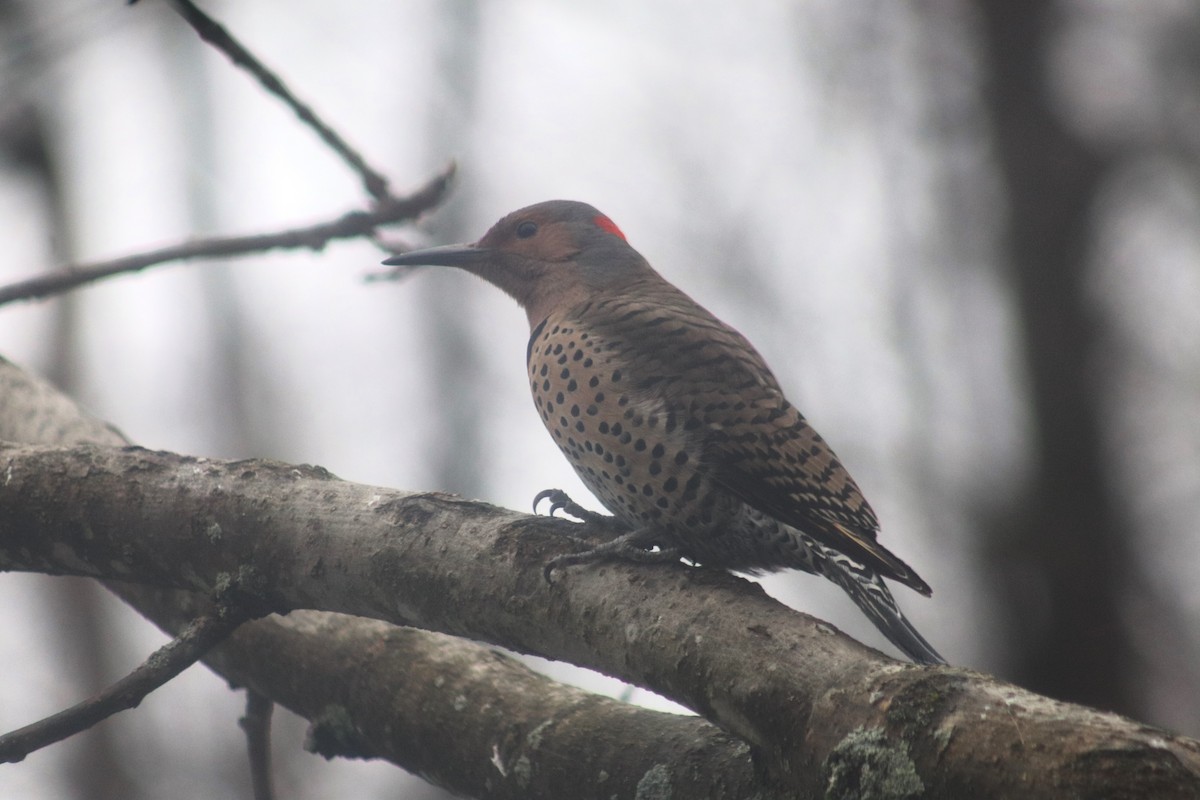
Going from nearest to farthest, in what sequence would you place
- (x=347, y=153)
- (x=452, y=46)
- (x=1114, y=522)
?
(x=347, y=153), (x=1114, y=522), (x=452, y=46)

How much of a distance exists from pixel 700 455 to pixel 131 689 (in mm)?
1683

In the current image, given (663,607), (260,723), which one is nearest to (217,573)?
(260,723)

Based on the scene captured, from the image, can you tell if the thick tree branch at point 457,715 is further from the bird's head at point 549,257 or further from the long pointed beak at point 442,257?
the bird's head at point 549,257

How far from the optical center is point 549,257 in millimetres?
4539

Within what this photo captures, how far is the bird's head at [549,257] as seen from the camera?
174 inches

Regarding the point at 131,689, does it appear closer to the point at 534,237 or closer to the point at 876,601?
the point at 876,601

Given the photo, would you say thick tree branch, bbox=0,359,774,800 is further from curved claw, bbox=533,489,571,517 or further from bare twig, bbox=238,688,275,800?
curved claw, bbox=533,489,571,517

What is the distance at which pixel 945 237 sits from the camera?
859cm

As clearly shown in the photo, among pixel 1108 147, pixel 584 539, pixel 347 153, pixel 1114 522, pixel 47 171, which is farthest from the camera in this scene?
pixel 47 171

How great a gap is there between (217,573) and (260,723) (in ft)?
1.71

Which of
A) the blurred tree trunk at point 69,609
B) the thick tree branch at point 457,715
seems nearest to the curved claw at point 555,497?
the thick tree branch at point 457,715

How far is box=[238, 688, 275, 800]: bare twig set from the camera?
279 centimetres

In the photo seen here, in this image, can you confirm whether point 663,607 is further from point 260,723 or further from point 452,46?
point 452,46

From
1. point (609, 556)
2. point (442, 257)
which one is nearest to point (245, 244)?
point (442, 257)
